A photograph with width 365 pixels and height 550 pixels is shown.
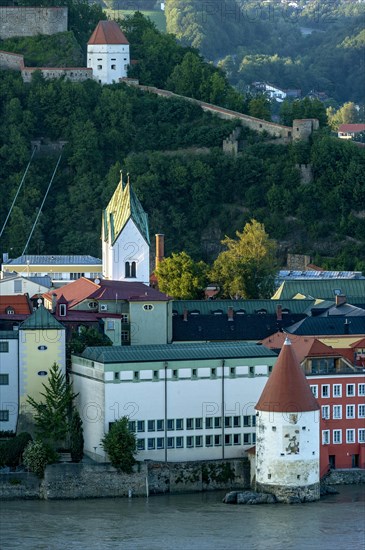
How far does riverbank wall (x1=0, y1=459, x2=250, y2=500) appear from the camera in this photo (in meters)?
84.8

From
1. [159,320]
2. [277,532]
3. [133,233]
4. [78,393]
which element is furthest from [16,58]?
[277,532]

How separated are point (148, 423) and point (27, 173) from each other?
1872 inches

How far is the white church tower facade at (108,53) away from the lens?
13612 centimetres

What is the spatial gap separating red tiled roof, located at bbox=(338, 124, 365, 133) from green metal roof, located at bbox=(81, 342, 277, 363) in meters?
94.2

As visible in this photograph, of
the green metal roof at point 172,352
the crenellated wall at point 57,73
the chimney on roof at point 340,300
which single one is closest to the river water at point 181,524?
the green metal roof at point 172,352

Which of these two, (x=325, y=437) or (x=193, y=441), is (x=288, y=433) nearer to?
(x=193, y=441)

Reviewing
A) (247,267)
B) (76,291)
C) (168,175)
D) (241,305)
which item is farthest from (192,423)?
(168,175)

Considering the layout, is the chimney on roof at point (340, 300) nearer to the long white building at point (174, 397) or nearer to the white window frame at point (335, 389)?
the white window frame at point (335, 389)

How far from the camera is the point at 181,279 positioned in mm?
108938

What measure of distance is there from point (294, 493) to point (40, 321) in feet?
34.6

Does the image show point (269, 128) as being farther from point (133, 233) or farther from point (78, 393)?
point (78, 393)

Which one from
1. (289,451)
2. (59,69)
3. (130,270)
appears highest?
(59,69)

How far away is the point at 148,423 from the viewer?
283 ft

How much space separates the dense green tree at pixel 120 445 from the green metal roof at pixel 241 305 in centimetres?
1509
